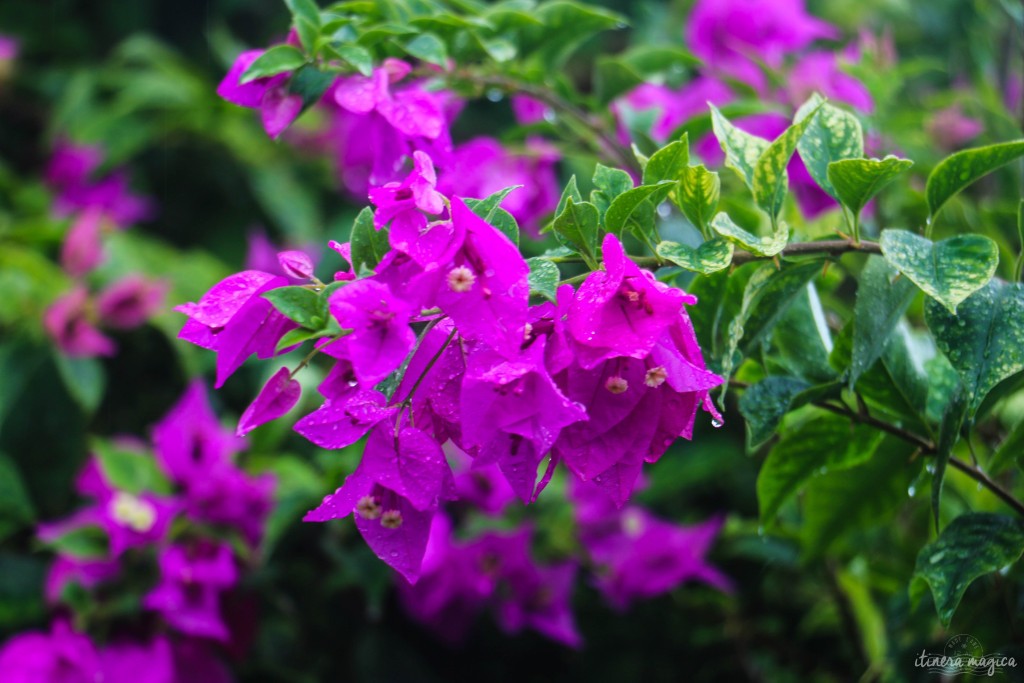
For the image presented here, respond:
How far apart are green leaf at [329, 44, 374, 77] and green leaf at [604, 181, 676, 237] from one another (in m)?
0.21

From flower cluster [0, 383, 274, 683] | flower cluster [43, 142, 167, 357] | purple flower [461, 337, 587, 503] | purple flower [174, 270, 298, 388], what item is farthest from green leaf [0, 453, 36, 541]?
purple flower [461, 337, 587, 503]

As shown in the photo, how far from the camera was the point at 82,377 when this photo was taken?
44.4 inches

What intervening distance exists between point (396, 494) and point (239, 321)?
12cm

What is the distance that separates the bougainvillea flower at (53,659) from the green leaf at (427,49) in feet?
2.28

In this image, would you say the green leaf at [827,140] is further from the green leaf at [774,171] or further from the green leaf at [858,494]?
the green leaf at [858,494]

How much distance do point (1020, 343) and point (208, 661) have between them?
2.82ft

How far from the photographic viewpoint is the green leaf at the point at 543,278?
462 mm

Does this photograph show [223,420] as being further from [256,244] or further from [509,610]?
[509,610]

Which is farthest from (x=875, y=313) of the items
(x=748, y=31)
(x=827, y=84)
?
(x=748, y=31)

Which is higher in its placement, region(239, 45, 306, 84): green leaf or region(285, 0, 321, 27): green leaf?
region(285, 0, 321, 27): green leaf

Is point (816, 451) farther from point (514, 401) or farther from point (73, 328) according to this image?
point (73, 328)

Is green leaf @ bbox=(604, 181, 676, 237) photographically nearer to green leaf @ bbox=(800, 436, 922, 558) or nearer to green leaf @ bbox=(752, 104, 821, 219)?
green leaf @ bbox=(752, 104, 821, 219)

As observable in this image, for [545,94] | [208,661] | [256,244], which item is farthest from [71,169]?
[545,94]

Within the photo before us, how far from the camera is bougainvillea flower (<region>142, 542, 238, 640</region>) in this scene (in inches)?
37.5
